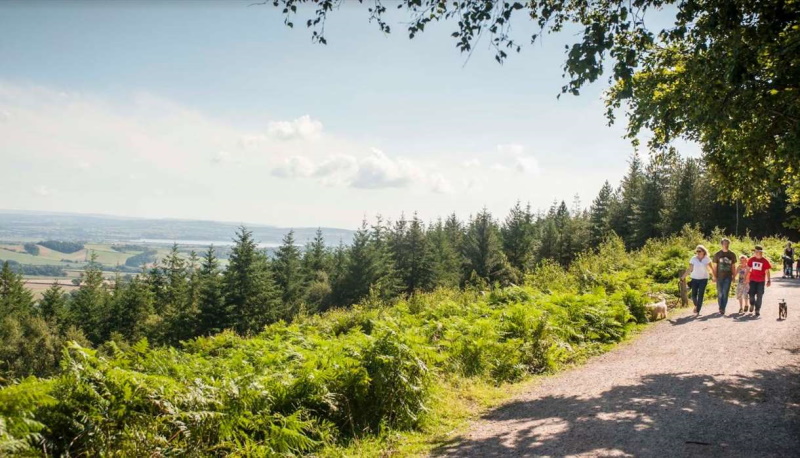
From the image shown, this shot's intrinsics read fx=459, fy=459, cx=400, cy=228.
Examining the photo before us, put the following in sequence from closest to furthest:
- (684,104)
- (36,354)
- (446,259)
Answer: (684,104)
(36,354)
(446,259)

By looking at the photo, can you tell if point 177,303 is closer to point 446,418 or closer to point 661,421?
point 446,418

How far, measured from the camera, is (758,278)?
12.4m

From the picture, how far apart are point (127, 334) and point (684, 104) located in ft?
232

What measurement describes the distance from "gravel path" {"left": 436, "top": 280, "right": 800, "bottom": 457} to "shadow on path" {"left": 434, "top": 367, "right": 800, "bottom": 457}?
1 cm

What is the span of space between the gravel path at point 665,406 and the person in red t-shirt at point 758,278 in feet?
7.38

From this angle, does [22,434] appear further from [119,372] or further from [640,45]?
[640,45]

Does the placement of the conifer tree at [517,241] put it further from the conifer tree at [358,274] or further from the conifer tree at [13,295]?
the conifer tree at [13,295]

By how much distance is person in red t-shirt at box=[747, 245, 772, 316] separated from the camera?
1229 centimetres

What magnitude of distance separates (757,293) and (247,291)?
46.1m

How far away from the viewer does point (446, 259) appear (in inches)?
2832

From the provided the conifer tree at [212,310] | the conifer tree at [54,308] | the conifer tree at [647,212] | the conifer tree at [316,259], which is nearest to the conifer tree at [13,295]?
the conifer tree at [54,308]

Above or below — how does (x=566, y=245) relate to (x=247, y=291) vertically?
above

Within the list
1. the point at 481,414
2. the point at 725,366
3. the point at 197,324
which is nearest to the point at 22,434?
the point at 481,414

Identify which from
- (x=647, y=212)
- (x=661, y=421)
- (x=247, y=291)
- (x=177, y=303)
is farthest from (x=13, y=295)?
(x=647, y=212)
